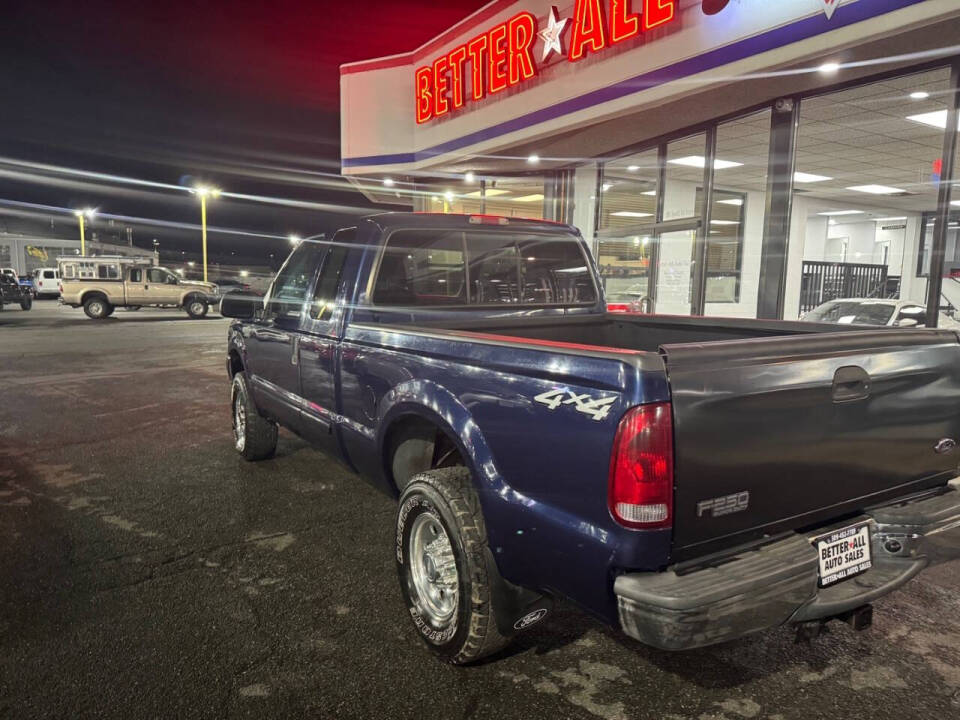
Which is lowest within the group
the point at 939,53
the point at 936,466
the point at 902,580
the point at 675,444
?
the point at 902,580

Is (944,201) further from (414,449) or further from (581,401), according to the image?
(581,401)

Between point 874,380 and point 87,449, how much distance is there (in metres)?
6.27

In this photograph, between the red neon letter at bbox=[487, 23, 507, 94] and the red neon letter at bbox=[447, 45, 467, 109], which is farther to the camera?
the red neon letter at bbox=[447, 45, 467, 109]

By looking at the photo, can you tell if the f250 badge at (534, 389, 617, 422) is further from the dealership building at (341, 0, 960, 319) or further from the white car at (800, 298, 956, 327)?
the white car at (800, 298, 956, 327)

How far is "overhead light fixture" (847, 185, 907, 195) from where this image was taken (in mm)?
16047

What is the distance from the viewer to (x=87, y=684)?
246 cm

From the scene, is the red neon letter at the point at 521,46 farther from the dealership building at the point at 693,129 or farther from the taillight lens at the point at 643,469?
the taillight lens at the point at 643,469

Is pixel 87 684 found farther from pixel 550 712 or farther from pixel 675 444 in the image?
pixel 675 444

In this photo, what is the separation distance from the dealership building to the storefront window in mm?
64

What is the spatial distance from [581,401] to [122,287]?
26.2 metres

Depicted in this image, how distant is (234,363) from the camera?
18.8 feet

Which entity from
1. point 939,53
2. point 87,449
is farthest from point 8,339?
point 939,53

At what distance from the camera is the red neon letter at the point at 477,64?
12227 millimetres

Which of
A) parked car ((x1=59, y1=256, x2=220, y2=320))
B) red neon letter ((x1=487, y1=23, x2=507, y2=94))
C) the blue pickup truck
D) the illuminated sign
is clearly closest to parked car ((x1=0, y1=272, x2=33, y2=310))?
parked car ((x1=59, y1=256, x2=220, y2=320))
